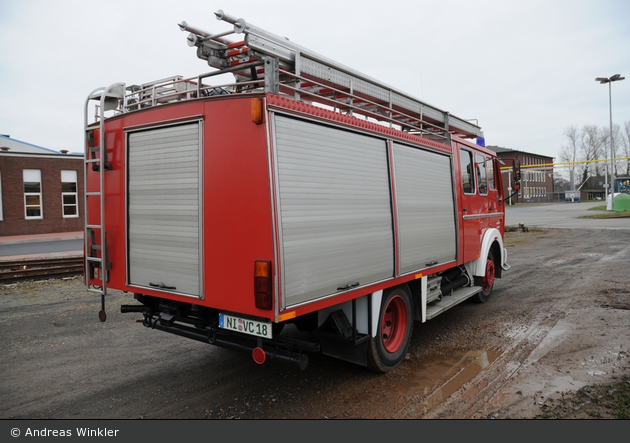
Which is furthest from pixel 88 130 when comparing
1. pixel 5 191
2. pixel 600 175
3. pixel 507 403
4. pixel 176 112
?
pixel 600 175

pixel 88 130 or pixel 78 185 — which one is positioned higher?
pixel 78 185

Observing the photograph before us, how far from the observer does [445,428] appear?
341 centimetres

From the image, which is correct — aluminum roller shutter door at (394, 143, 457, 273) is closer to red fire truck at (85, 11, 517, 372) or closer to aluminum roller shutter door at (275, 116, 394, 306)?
red fire truck at (85, 11, 517, 372)

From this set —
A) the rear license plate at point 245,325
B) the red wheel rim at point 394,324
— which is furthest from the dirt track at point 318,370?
the rear license plate at point 245,325

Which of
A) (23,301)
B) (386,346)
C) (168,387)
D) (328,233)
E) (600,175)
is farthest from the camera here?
(600,175)

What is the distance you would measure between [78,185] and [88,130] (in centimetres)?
2518

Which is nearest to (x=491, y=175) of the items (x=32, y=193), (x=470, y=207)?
(x=470, y=207)

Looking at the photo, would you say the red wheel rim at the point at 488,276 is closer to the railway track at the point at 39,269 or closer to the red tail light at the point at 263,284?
the red tail light at the point at 263,284

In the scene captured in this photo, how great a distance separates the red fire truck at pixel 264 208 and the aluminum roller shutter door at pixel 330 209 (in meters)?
0.01

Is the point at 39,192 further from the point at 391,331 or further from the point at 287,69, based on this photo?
the point at 391,331

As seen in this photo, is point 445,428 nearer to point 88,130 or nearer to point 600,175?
point 88,130

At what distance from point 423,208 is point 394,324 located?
1.47m

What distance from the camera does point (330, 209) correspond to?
147 inches

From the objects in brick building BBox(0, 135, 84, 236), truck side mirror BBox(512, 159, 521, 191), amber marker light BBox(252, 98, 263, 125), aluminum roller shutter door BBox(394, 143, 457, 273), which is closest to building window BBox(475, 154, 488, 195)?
truck side mirror BBox(512, 159, 521, 191)
